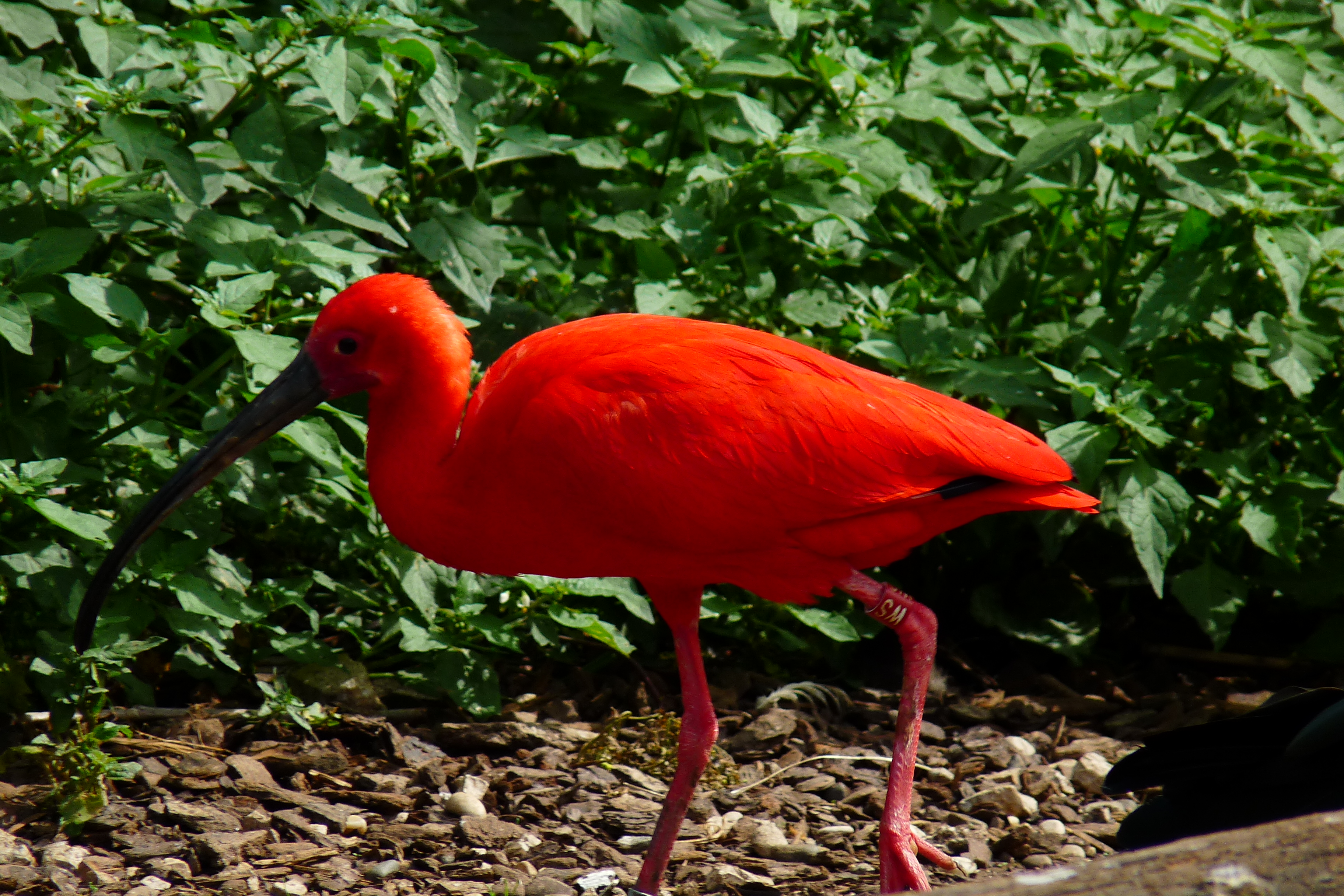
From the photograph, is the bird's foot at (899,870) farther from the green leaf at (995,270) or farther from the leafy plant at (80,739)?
the green leaf at (995,270)

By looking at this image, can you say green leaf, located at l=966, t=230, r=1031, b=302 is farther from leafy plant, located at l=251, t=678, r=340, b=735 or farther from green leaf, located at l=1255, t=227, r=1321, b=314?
leafy plant, located at l=251, t=678, r=340, b=735

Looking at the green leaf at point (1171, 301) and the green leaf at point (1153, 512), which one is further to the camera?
the green leaf at point (1171, 301)

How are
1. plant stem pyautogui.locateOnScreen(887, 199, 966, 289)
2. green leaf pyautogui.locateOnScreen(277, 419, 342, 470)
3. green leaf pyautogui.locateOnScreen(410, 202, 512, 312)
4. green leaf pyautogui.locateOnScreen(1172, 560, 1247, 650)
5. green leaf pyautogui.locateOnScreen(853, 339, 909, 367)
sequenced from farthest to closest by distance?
plant stem pyautogui.locateOnScreen(887, 199, 966, 289), green leaf pyautogui.locateOnScreen(1172, 560, 1247, 650), green leaf pyautogui.locateOnScreen(853, 339, 909, 367), green leaf pyautogui.locateOnScreen(410, 202, 512, 312), green leaf pyautogui.locateOnScreen(277, 419, 342, 470)

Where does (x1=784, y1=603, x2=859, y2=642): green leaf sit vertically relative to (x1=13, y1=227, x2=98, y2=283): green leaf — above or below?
below

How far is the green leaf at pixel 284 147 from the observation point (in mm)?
3605

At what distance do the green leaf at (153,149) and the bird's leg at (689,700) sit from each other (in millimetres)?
1599

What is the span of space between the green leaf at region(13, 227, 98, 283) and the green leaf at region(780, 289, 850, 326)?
215cm

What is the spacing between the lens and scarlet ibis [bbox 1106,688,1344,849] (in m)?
2.56

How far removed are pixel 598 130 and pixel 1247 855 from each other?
13.9 feet

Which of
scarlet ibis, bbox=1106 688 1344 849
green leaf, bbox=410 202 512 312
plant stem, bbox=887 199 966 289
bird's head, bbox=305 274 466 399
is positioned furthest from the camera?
plant stem, bbox=887 199 966 289

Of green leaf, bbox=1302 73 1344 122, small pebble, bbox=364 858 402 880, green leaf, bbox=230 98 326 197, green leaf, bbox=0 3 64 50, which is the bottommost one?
small pebble, bbox=364 858 402 880

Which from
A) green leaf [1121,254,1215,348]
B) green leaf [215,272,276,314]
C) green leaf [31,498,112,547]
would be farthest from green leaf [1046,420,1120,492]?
green leaf [31,498,112,547]

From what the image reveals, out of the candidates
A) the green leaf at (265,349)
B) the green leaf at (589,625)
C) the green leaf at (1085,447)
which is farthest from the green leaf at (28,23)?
the green leaf at (1085,447)

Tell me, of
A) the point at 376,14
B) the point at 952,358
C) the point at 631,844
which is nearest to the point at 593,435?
the point at 631,844
